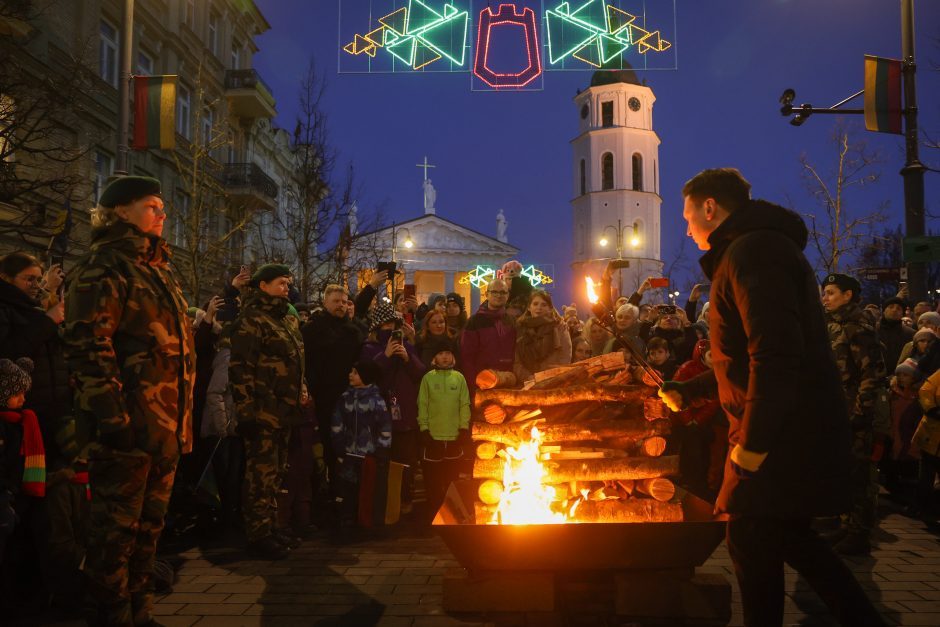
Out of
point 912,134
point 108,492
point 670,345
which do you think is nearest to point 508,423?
point 108,492

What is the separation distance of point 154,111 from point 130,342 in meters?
8.28

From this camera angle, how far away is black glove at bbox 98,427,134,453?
3.52 metres

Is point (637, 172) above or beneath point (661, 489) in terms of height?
above

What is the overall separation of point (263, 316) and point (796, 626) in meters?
4.44

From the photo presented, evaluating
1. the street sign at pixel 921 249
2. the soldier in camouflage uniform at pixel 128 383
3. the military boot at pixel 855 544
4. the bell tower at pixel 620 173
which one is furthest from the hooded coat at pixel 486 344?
the bell tower at pixel 620 173

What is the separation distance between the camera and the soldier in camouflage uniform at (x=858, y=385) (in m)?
5.37

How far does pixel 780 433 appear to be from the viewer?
9.75 ft

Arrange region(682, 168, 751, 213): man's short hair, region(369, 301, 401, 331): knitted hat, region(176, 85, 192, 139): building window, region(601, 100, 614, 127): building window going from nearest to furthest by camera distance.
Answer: region(682, 168, 751, 213): man's short hair, region(369, 301, 401, 331): knitted hat, region(176, 85, 192, 139): building window, region(601, 100, 614, 127): building window

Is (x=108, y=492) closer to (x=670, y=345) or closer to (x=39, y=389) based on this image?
(x=39, y=389)

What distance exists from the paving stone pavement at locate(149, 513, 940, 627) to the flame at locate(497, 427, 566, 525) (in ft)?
2.13

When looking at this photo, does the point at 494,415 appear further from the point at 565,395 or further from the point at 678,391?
the point at 678,391

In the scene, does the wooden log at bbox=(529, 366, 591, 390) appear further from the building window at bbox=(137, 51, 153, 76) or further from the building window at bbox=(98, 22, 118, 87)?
the building window at bbox=(137, 51, 153, 76)

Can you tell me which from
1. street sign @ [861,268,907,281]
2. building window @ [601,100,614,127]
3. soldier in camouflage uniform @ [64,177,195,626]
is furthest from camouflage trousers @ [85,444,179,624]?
building window @ [601,100,614,127]

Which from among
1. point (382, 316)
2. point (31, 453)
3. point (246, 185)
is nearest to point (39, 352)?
point (31, 453)
